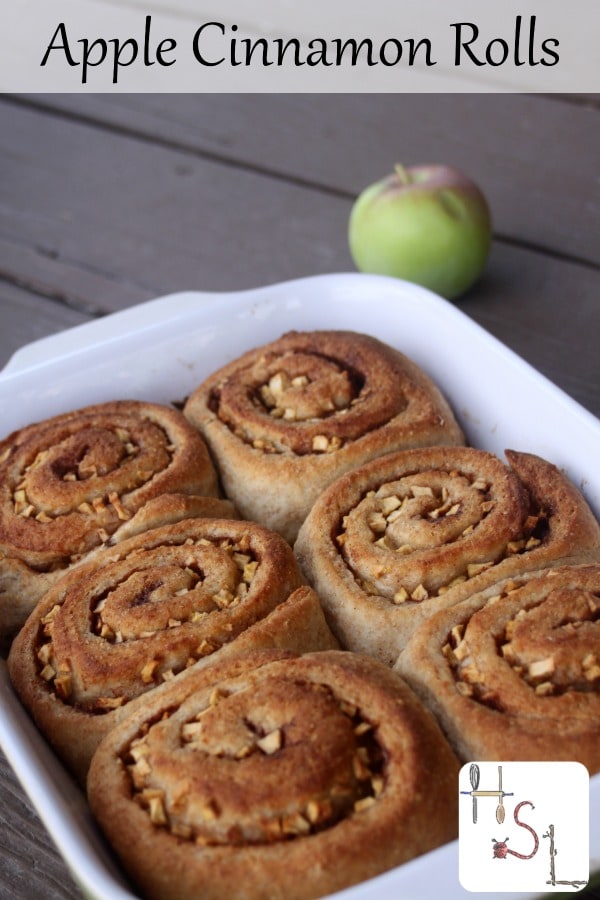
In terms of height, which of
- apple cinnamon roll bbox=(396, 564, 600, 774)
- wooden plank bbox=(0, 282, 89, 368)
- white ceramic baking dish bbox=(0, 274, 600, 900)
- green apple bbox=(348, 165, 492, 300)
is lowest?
apple cinnamon roll bbox=(396, 564, 600, 774)

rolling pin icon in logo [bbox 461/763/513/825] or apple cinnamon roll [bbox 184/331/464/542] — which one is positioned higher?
apple cinnamon roll [bbox 184/331/464/542]

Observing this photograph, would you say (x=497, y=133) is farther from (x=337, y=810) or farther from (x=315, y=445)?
(x=337, y=810)
